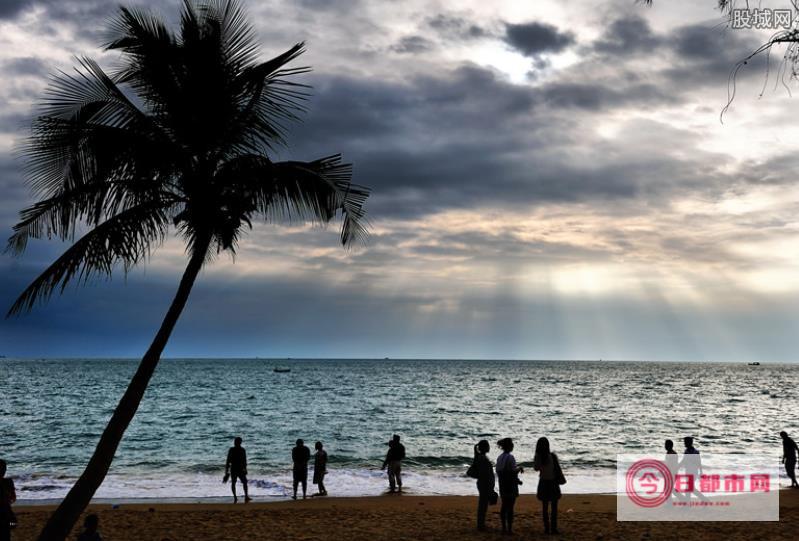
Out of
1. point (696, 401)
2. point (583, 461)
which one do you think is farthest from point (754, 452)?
point (696, 401)

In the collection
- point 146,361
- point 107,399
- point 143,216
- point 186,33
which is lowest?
point 107,399

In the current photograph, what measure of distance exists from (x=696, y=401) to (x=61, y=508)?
7306cm

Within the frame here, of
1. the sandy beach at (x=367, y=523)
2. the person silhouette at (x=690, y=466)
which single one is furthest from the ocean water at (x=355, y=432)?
the person silhouette at (x=690, y=466)

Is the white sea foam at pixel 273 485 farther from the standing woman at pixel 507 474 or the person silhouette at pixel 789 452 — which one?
the standing woman at pixel 507 474

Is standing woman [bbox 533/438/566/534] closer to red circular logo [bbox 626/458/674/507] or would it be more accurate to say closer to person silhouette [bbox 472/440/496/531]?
person silhouette [bbox 472/440/496/531]

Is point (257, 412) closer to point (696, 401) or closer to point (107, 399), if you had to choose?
point (107, 399)

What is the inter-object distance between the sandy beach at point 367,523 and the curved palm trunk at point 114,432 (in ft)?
17.7

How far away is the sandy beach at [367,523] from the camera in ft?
42.4

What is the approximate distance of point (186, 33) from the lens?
8.90m

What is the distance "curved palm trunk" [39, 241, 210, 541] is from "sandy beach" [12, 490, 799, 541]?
Result: 5399 mm

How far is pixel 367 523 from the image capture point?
14359 mm

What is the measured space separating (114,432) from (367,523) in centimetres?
791

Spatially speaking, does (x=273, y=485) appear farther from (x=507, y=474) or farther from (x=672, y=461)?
(x=672, y=461)

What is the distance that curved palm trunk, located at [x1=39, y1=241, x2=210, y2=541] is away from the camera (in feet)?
25.4
